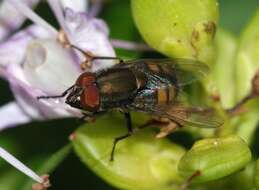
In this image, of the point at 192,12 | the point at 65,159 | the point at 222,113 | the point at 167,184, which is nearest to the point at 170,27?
the point at 192,12

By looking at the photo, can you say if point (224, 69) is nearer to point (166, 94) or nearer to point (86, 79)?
point (166, 94)

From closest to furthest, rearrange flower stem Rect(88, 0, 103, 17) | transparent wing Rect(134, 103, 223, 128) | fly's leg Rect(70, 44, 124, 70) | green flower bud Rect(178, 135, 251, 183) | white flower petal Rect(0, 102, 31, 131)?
green flower bud Rect(178, 135, 251, 183), transparent wing Rect(134, 103, 223, 128), fly's leg Rect(70, 44, 124, 70), white flower petal Rect(0, 102, 31, 131), flower stem Rect(88, 0, 103, 17)

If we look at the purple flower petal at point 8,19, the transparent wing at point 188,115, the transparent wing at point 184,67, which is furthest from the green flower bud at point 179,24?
the purple flower petal at point 8,19

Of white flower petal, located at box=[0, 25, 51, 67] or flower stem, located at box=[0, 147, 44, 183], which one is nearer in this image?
flower stem, located at box=[0, 147, 44, 183]

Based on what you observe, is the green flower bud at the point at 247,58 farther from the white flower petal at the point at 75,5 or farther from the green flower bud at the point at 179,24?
the white flower petal at the point at 75,5

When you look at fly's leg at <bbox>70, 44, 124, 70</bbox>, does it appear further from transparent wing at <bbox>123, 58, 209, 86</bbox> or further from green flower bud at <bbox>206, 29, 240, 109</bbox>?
green flower bud at <bbox>206, 29, 240, 109</bbox>

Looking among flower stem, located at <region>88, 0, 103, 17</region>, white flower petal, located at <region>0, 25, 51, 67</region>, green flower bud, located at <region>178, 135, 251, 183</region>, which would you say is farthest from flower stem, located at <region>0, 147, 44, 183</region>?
flower stem, located at <region>88, 0, 103, 17</region>

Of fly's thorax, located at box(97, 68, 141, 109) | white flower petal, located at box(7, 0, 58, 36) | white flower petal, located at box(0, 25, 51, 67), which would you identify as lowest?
fly's thorax, located at box(97, 68, 141, 109)

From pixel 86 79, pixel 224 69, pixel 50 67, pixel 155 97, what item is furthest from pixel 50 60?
pixel 224 69

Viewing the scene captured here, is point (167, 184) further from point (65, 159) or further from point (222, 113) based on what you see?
point (65, 159)
